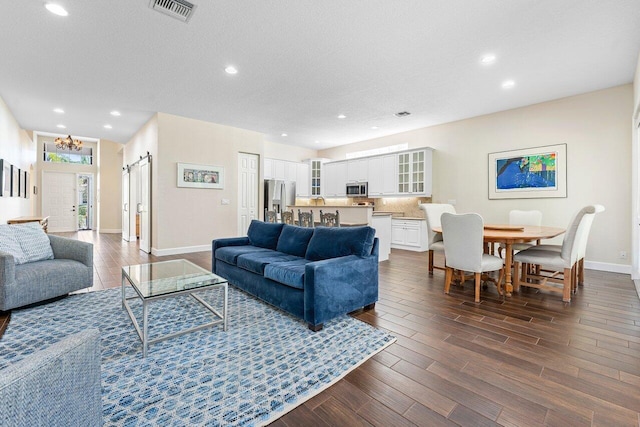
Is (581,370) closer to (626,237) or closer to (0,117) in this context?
(626,237)

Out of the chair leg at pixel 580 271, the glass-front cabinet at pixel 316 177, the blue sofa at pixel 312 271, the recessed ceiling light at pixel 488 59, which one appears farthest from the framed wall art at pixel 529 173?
the glass-front cabinet at pixel 316 177

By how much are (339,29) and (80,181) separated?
11.9 meters

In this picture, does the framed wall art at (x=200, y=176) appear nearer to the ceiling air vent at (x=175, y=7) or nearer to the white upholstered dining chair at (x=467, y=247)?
the ceiling air vent at (x=175, y=7)

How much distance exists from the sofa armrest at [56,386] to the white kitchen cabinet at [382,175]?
6.88 meters

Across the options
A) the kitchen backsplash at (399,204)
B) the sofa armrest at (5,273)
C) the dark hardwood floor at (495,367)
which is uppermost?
the kitchen backsplash at (399,204)

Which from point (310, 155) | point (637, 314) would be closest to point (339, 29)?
point (637, 314)

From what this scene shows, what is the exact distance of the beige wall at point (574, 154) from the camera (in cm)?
438

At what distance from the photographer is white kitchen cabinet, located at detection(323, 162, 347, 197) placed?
8383 mm

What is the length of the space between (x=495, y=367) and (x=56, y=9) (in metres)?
4.72

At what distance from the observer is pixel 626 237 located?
435cm

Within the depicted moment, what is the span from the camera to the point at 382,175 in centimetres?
744

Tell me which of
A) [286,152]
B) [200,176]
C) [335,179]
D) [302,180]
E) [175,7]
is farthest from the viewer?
[302,180]

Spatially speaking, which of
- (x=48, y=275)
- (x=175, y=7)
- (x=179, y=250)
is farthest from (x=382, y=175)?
(x=48, y=275)

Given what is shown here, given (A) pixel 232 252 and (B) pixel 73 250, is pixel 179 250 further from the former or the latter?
(A) pixel 232 252
